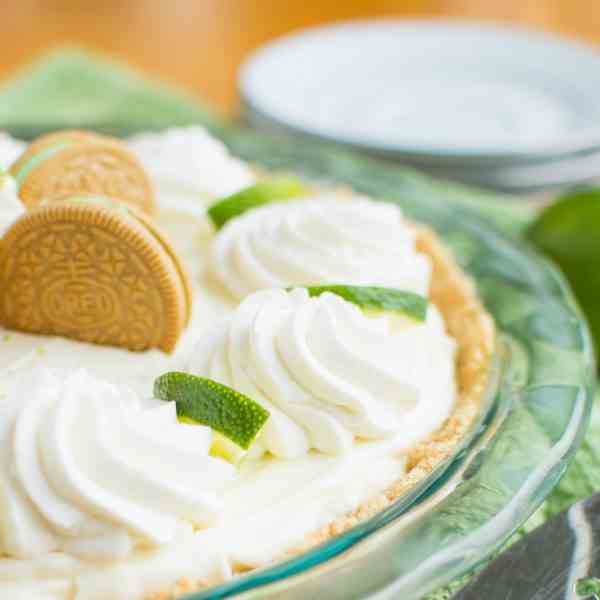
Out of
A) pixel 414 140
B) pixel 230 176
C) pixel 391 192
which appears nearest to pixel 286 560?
pixel 230 176

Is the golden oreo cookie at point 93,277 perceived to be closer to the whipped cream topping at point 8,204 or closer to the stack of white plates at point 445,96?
the whipped cream topping at point 8,204

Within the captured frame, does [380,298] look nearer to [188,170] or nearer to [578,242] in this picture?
[188,170]

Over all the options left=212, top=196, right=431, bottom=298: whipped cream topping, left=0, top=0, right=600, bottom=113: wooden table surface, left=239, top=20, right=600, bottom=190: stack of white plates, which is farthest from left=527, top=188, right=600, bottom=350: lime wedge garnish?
left=0, top=0, right=600, bottom=113: wooden table surface

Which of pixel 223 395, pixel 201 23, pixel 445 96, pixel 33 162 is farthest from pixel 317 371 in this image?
pixel 201 23

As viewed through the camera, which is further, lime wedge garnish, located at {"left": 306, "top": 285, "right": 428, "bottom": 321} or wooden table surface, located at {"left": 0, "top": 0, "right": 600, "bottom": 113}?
wooden table surface, located at {"left": 0, "top": 0, "right": 600, "bottom": 113}

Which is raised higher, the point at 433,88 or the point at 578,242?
the point at 578,242

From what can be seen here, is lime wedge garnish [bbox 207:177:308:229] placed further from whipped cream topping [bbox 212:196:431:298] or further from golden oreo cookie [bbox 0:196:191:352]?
golden oreo cookie [bbox 0:196:191:352]
